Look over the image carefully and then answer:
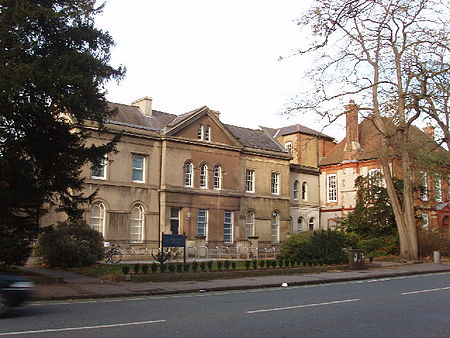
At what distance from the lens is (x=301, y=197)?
49875 millimetres

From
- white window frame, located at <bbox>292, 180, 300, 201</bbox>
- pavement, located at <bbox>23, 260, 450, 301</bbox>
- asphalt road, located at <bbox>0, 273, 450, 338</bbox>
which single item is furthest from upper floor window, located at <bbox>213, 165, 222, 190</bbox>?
asphalt road, located at <bbox>0, 273, 450, 338</bbox>

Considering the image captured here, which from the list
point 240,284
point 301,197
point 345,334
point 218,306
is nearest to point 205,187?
point 301,197

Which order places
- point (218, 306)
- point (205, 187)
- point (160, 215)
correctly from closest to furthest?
point (218, 306), point (160, 215), point (205, 187)

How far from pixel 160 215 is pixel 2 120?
67.3 ft

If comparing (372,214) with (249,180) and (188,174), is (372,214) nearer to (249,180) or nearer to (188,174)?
(249,180)

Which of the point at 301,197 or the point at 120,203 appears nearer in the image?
the point at 120,203

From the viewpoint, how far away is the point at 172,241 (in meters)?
20.8

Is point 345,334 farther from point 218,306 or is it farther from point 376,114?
point 376,114

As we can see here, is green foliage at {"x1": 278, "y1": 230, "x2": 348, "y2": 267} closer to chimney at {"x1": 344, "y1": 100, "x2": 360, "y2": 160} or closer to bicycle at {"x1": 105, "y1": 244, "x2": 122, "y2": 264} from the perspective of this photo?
bicycle at {"x1": 105, "y1": 244, "x2": 122, "y2": 264}

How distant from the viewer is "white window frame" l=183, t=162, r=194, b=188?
3841 cm

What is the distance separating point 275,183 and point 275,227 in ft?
12.9

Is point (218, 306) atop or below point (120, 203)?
below

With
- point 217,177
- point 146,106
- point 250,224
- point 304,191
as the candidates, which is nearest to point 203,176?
point 217,177

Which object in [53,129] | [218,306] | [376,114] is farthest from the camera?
[376,114]
